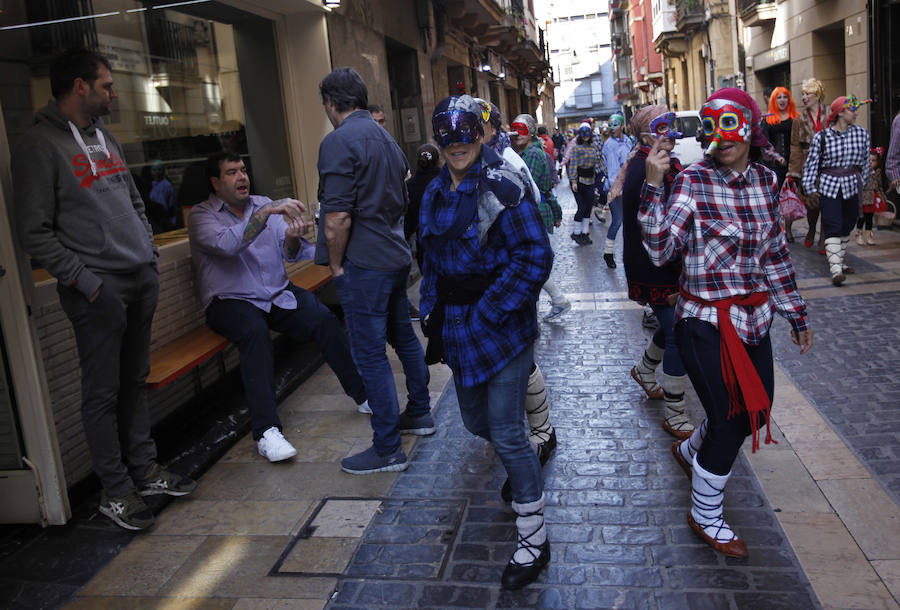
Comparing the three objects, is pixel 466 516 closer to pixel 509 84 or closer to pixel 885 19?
pixel 885 19

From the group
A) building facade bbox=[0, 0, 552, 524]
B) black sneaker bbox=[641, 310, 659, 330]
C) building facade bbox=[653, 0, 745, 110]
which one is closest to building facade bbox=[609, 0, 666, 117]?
building facade bbox=[653, 0, 745, 110]

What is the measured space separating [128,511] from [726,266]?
10.0ft

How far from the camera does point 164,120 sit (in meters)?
6.22

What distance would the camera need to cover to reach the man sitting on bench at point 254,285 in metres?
4.91

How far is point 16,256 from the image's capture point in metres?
3.85

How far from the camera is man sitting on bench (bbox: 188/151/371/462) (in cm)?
491

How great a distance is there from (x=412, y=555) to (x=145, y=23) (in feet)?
15.2

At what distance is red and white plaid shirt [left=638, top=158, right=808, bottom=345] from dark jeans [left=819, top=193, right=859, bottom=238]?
5.50m

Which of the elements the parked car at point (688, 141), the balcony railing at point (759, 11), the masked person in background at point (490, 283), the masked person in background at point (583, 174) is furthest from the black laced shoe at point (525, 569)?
the balcony railing at point (759, 11)

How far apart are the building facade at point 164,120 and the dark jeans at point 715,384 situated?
307 cm

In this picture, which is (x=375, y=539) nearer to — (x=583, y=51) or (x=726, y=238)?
(x=726, y=238)

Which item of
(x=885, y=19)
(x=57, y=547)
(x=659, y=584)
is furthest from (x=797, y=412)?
(x=885, y=19)

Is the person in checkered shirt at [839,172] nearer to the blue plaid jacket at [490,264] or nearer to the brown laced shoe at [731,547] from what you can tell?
the brown laced shoe at [731,547]

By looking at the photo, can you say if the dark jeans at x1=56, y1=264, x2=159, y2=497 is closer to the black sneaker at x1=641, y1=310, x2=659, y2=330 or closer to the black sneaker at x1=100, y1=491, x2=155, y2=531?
the black sneaker at x1=100, y1=491, x2=155, y2=531
